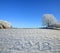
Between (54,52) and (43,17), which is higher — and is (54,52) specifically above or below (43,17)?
below

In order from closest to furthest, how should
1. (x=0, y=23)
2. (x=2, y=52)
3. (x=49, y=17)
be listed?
(x=2, y=52)
(x=0, y=23)
(x=49, y=17)

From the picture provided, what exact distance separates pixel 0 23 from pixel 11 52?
136 feet

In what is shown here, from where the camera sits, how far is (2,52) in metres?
5.20

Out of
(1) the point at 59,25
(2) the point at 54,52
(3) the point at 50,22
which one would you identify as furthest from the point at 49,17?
(2) the point at 54,52

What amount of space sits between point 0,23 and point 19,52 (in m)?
41.6

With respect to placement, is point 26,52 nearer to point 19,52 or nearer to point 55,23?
point 19,52

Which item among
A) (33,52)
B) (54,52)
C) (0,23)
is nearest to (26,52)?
(33,52)

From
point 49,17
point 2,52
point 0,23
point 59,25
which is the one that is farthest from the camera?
point 49,17

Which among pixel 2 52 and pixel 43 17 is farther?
pixel 43 17

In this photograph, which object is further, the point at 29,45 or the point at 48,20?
the point at 48,20

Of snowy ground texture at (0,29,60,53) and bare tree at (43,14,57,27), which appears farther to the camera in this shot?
bare tree at (43,14,57,27)

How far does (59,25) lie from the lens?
5566 centimetres

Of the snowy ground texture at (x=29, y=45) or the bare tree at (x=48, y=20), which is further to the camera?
the bare tree at (x=48, y=20)

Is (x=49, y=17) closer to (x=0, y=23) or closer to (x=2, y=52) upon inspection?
(x=0, y=23)
